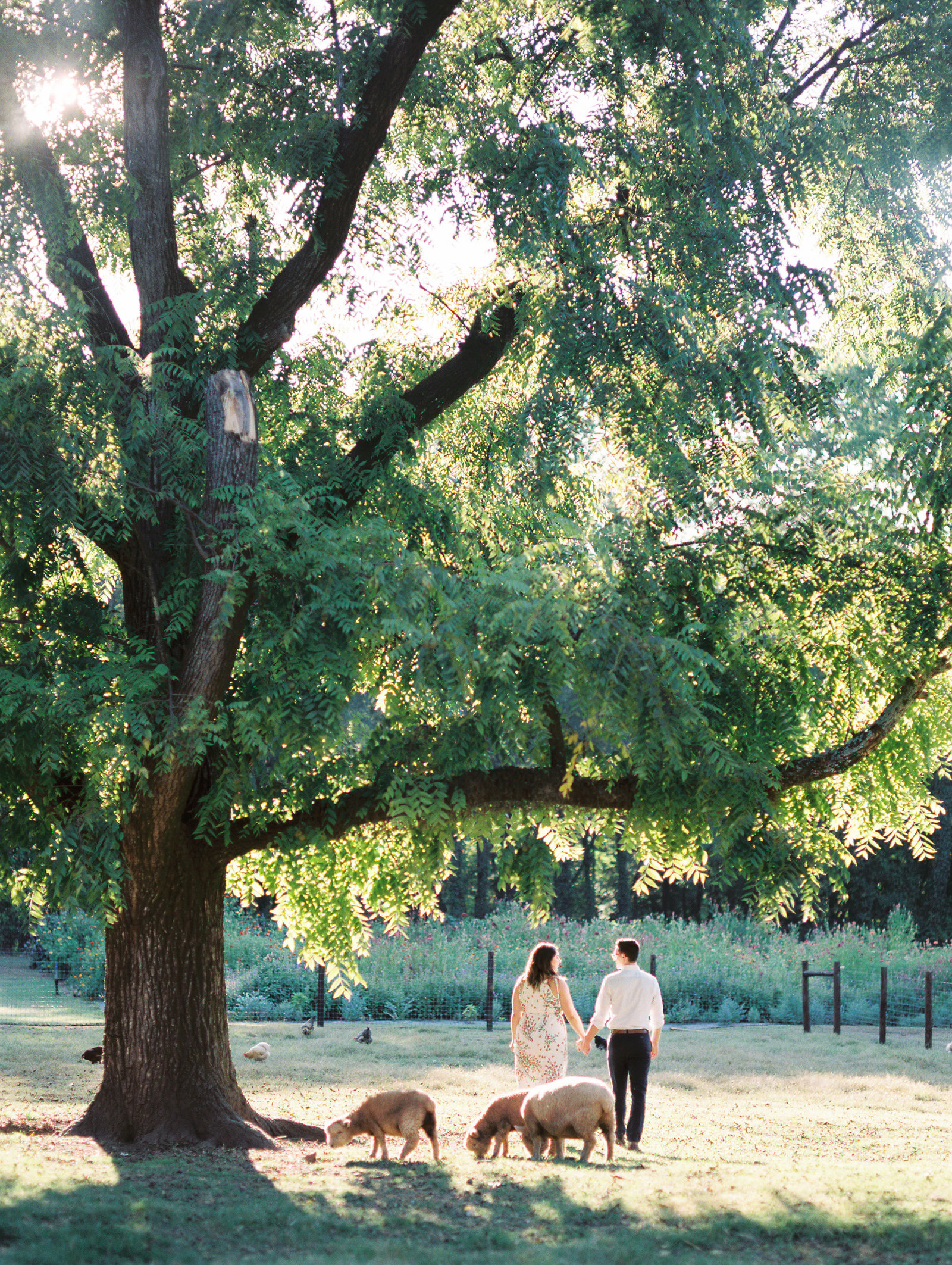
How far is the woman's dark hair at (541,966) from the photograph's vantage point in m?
9.39

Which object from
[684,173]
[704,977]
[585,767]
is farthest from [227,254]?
[704,977]

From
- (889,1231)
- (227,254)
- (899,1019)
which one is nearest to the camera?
(889,1231)

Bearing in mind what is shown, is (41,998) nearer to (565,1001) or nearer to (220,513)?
(565,1001)

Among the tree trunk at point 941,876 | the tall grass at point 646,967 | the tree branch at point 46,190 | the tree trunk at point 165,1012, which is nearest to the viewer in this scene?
the tree branch at point 46,190

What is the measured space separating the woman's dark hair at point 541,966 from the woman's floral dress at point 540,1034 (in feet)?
0.12

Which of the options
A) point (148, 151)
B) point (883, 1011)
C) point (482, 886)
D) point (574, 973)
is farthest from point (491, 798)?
point (482, 886)

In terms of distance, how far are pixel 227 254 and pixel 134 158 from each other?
70.1 inches

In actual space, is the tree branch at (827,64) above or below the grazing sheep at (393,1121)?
above

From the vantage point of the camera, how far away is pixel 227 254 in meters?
11.3

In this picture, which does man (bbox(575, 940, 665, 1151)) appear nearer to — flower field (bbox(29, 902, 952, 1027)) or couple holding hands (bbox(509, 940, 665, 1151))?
couple holding hands (bbox(509, 940, 665, 1151))

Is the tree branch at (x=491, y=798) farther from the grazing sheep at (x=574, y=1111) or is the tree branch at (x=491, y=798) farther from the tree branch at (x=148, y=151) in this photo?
the tree branch at (x=148, y=151)

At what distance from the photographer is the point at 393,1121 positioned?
8.51 metres

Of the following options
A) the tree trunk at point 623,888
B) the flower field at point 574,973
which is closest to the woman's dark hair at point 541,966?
the flower field at point 574,973

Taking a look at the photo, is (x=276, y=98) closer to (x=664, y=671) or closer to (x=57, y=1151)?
(x=664, y=671)
